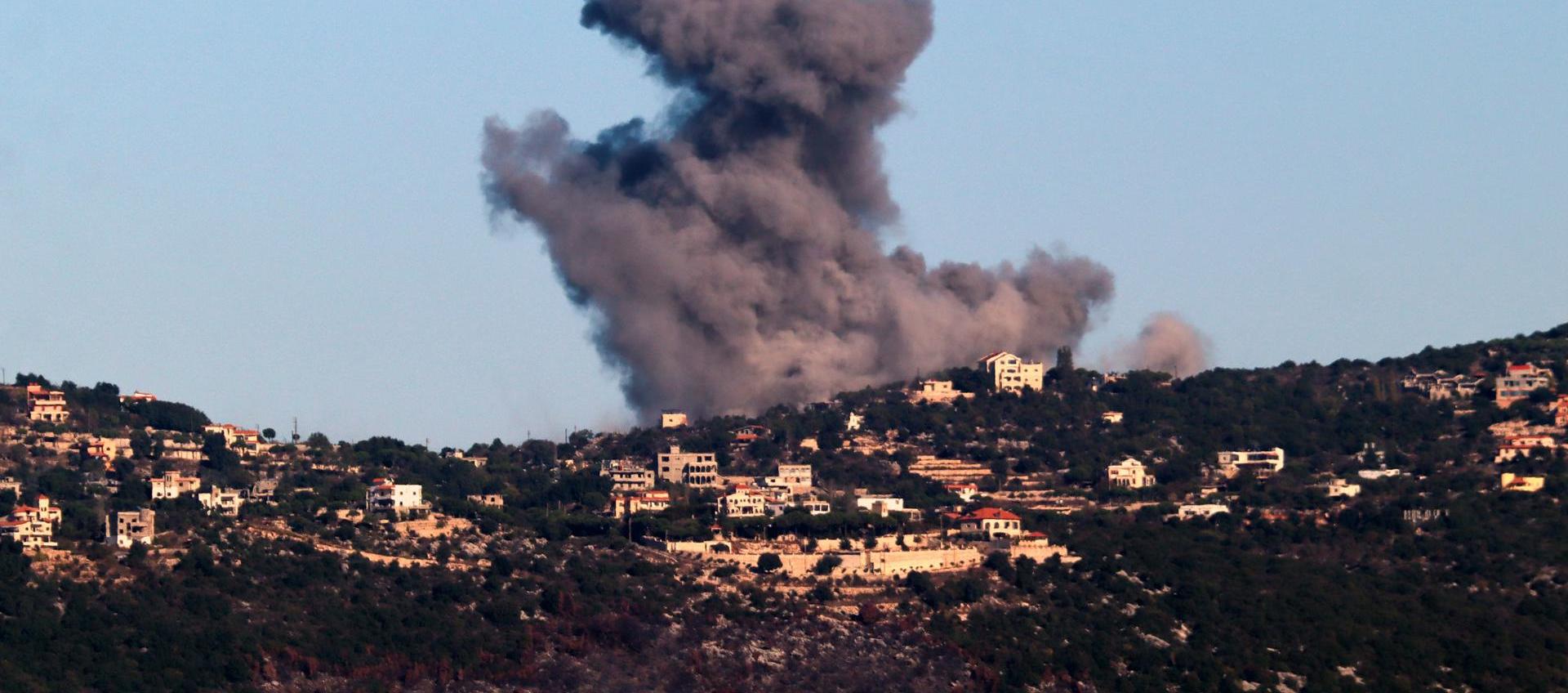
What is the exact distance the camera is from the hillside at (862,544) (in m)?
84.0

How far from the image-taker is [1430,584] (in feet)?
312

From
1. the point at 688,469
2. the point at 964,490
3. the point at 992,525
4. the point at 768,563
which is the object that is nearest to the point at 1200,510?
the point at 964,490

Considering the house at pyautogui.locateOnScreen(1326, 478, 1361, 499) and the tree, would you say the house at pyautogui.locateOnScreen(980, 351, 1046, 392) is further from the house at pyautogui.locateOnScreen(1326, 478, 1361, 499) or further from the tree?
the tree

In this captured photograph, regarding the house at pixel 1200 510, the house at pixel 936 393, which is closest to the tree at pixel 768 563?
the house at pixel 1200 510

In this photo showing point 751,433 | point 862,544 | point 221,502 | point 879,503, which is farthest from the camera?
point 751,433

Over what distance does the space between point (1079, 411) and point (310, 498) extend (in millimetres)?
26047

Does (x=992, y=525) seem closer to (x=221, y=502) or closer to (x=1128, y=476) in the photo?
(x=1128, y=476)

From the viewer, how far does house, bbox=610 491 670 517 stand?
10069 cm

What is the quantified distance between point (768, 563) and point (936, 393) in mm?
23011

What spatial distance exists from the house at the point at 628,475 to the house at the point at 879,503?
6.21m

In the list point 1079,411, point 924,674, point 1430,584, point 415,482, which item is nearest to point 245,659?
point 924,674

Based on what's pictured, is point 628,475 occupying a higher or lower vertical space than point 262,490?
higher

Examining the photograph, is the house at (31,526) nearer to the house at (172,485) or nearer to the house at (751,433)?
the house at (172,485)

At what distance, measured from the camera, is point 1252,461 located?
109625 millimetres
